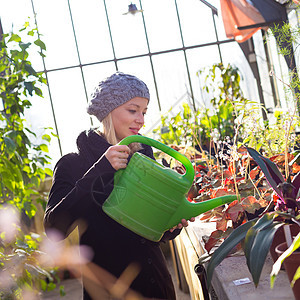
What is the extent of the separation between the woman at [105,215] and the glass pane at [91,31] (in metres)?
4.21

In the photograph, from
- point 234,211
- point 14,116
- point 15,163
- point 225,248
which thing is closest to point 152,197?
point 225,248

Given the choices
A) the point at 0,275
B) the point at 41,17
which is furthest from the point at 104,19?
the point at 0,275

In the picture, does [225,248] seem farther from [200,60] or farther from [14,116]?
[200,60]

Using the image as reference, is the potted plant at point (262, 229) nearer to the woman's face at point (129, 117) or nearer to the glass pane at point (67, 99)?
the woman's face at point (129, 117)

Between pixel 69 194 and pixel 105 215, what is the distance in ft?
0.53

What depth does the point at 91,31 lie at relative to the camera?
562 centimetres

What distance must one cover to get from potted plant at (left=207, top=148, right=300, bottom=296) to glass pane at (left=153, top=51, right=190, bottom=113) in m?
4.56

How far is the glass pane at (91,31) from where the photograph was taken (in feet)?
18.3

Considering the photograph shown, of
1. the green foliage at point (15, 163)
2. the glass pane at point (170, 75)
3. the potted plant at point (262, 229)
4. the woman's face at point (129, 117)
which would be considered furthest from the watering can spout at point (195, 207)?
the glass pane at point (170, 75)

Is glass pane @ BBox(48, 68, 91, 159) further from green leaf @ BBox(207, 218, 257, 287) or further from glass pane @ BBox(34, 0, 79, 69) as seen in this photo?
green leaf @ BBox(207, 218, 257, 287)

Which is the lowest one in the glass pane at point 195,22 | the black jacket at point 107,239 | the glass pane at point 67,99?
the black jacket at point 107,239

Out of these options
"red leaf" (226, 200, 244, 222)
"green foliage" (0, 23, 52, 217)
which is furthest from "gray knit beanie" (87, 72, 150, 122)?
"green foliage" (0, 23, 52, 217)

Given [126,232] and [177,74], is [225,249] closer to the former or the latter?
[126,232]

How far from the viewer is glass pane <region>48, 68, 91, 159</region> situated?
18.4ft
